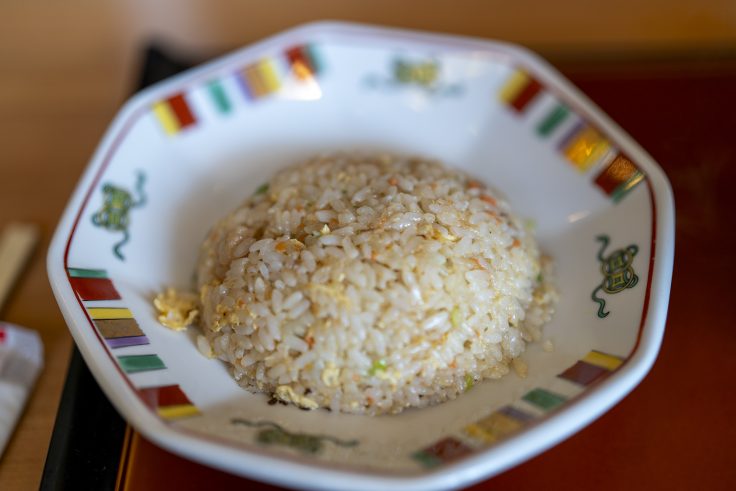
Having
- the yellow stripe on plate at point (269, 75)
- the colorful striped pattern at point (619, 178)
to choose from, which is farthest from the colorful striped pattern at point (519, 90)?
the yellow stripe on plate at point (269, 75)

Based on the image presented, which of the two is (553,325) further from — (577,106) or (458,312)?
(577,106)

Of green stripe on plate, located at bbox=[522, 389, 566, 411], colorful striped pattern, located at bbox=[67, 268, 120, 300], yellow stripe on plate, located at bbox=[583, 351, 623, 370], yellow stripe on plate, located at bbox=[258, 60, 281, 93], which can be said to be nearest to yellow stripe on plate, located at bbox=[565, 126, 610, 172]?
yellow stripe on plate, located at bbox=[583, 351, 623, 370]

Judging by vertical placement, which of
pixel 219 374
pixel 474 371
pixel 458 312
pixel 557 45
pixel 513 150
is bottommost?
pixel 219 374

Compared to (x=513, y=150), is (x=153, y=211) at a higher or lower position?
lower

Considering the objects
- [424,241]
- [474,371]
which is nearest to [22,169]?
[424,241]

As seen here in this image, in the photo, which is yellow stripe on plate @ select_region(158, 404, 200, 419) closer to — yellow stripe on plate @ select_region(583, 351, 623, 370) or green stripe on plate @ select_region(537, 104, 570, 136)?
yellow stripe on plate @ select_region(583, 351, 623, 370)

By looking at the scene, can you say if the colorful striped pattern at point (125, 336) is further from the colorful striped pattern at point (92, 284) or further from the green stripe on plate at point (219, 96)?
the green stripe on plate at point (219, 96)
